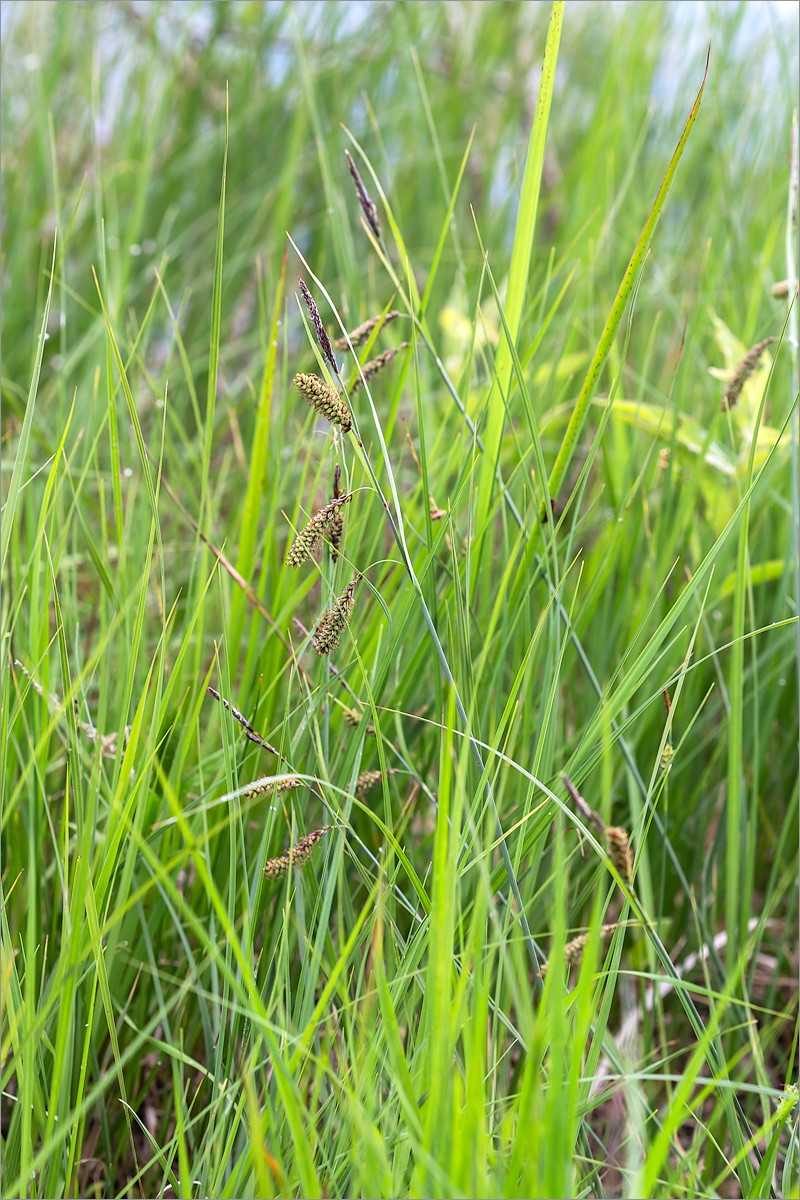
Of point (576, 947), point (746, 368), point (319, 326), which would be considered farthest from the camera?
point (746, 368)

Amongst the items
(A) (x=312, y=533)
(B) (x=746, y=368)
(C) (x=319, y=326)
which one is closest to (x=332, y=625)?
(A) (x=312, y=533)

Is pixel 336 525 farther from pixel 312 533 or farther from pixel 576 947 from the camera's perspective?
pixel 576 947

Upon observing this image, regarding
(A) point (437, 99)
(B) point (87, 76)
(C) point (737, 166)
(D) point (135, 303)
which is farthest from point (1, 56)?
(C) point (737, 166)

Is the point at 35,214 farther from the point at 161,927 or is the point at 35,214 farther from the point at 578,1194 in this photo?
the point at 578,1194

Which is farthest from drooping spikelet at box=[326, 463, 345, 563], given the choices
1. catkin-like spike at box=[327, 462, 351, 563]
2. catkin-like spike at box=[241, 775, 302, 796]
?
catkin-like spike at box=[241, 775, 302, 796]

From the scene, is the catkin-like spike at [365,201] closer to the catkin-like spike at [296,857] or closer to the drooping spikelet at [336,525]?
the drooping spikelet at [336,525]

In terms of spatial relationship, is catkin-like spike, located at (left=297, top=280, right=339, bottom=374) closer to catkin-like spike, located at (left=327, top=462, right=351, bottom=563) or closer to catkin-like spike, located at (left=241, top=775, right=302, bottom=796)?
catkin-like spike, located at (left=327, top=462, right=351, bottom=563)

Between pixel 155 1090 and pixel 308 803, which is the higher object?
pixel 308 803
